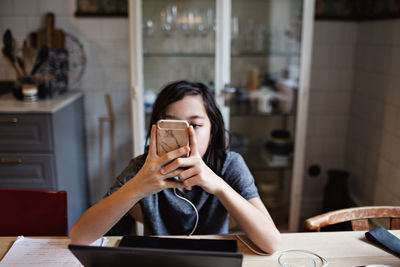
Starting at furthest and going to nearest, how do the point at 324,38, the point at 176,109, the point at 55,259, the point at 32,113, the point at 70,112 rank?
1. the point at 324,38
2. the point at 70,112
3. the point at 32,113
4. the point at 176,109
5. the point at 55,259

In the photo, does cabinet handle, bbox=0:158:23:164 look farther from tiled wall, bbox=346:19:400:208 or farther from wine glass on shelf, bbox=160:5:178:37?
tiled wall, bbox=346:19:400:208

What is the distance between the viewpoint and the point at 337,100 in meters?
2.65

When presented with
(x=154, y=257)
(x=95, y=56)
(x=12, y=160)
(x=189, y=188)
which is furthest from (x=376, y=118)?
(x=12, y=160)

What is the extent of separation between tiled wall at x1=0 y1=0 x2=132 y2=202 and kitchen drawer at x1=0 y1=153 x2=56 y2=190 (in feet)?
1.92

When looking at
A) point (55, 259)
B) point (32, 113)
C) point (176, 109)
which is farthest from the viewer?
point (32, 113)

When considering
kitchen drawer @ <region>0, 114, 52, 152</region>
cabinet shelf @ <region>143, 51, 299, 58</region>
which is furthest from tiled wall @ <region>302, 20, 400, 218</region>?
kitchen drawer @ <region>0, 114, 52, 152</region>

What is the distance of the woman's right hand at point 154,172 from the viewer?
0.95 metres

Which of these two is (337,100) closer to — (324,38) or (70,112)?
(324,38)

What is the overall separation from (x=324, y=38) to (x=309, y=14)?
0.51 metres

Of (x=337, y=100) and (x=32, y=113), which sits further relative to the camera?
(x=337, y=100)

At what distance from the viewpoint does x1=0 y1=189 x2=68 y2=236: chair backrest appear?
120 cm

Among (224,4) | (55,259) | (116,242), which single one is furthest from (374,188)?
(55,259)

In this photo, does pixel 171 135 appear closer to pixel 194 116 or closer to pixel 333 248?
pixel 194 116

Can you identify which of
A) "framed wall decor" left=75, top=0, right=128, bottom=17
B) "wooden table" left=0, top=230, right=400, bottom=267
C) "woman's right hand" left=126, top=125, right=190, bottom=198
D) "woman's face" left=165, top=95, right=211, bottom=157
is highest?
"framed wall decor" left=75, top=0, right=128, bottom=17
